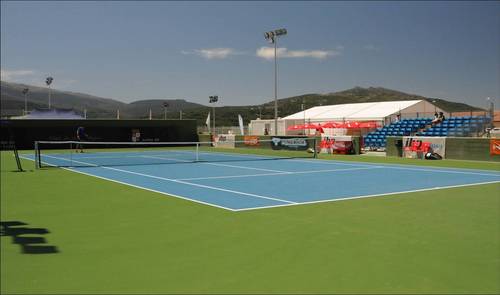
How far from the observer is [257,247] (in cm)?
656

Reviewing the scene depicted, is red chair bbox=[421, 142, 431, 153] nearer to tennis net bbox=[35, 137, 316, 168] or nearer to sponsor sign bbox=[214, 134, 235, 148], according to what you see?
tennis net bbox=[35, 137, 316, 168]

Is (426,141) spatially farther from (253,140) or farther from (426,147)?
(253,140)

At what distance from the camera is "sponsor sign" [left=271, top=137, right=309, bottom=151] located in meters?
32.0

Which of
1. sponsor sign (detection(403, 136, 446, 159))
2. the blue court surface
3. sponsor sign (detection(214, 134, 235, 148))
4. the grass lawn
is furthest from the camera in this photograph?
sponsor sign (detection(214, 134, 235, 148))

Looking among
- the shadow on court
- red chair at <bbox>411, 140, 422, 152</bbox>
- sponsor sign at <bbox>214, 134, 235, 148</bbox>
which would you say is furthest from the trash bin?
the shadow on court

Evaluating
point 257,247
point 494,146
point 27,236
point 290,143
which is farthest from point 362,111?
point 27,236

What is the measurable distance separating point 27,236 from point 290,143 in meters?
26.6

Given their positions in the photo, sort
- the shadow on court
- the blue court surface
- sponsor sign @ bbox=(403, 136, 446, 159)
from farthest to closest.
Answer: sponsor sign @ bbox=(403, 136, 446, 159)
the blue court surface
the shadow on court

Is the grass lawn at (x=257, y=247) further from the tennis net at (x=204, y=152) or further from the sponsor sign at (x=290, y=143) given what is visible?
the sponsor sign at (x=290, y=143)

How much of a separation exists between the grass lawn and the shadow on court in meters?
0.12

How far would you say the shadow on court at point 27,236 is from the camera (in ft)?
20.9

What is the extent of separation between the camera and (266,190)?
12656 mm

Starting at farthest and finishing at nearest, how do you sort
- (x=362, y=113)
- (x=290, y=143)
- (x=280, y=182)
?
(x=362, y=113) < (x=290, y=143) < (x=280, y=182)

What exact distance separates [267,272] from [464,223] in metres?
4.29
